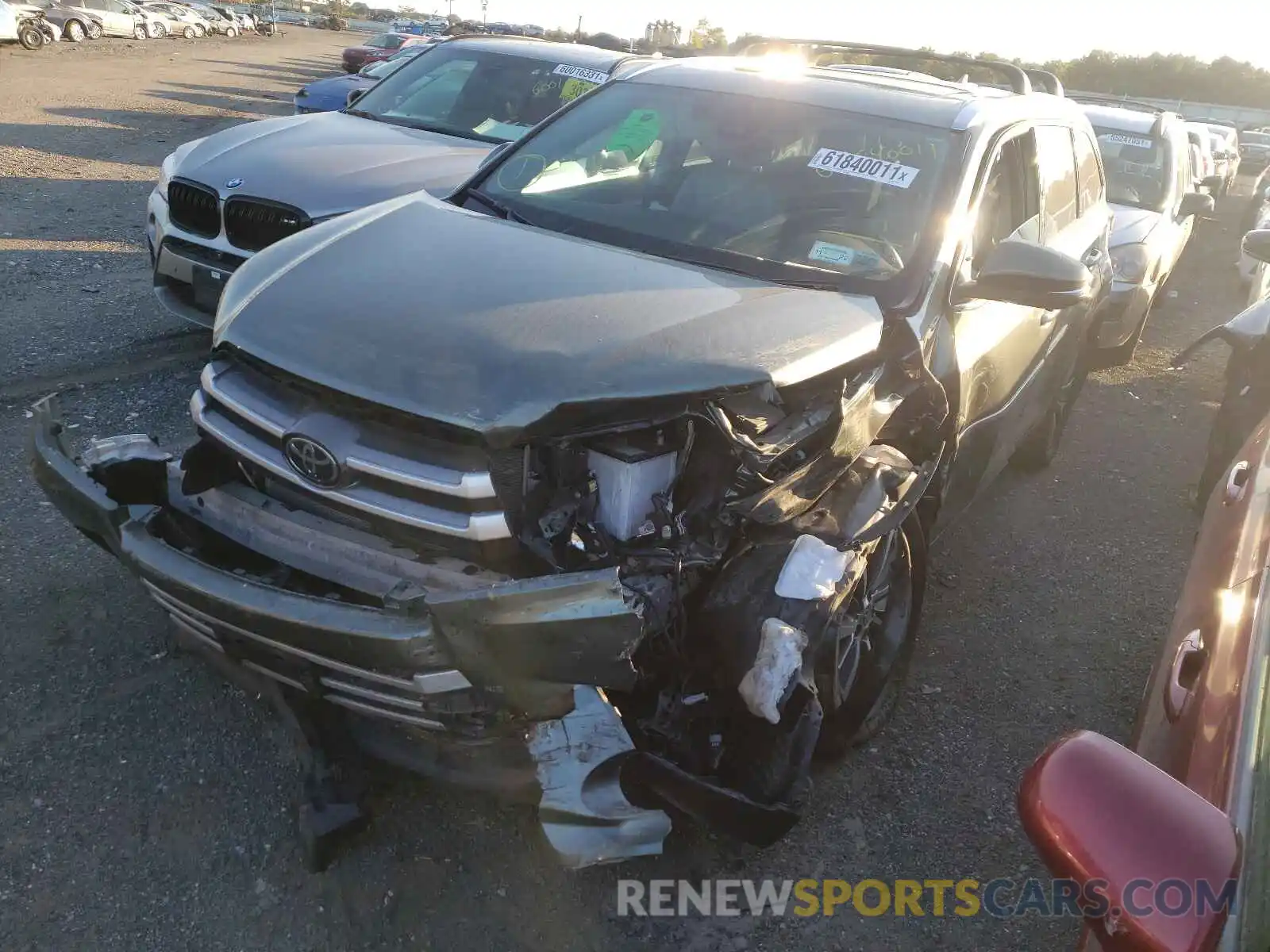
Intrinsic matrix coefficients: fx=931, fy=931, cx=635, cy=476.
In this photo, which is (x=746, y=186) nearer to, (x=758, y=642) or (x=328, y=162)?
(x=758, y=642)

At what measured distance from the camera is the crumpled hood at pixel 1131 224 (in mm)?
6746

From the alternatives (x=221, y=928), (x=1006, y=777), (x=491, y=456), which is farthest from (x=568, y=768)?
(x=1006, y=777)

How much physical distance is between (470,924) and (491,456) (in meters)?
1.19

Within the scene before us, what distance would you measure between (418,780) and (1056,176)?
3.74m

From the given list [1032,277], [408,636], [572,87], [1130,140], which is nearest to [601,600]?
[408,636]

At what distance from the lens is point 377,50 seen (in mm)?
23312

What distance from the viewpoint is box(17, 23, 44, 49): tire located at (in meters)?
23.3

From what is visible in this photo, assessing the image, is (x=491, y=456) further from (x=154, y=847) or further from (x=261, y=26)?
(x=261, y=26)

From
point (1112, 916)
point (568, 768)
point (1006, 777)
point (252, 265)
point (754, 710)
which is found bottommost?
point (1006, 777)

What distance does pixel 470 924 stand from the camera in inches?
92.0

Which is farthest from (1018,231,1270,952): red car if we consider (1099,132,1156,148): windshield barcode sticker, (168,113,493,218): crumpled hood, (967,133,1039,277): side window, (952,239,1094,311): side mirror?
(1099,132,1156,148): windshield barcode sticker

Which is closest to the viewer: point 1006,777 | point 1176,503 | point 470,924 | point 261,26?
point 470,924

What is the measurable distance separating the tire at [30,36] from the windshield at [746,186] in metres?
26.5

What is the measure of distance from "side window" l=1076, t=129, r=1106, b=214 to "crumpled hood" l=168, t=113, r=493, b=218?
3.29 meters
